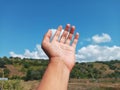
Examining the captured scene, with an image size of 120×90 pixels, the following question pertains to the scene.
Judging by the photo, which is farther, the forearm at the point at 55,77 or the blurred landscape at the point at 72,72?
the blurred landscape at the point at 72,72

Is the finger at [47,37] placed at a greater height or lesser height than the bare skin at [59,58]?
greater

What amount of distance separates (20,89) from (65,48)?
109ft

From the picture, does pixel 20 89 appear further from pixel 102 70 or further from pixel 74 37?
pixel 102 70

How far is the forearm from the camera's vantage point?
191 centimetres

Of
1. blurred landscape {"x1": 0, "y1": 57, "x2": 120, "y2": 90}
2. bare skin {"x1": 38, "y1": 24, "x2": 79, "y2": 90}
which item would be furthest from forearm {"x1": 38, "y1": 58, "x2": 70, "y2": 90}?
blurred landscape {"x1": 0, "y1": 57, "x2": 120, "y2": 90}

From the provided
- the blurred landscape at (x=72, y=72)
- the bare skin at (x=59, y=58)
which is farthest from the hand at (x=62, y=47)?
the blurred landscape at (x=72, y=72)

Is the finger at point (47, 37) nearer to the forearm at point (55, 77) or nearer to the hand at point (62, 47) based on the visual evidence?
the hand at point (62, 47)

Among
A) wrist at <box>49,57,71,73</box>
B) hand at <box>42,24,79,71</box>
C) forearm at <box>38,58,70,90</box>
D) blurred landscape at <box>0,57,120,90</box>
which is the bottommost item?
forearm at <box>38,58,70,90</box>

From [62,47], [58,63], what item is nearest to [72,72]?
[62,47]

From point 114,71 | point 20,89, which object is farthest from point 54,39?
point 114,71

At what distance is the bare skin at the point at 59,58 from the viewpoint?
193 centimetres

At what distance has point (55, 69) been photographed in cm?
199

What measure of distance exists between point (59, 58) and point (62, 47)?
109mm

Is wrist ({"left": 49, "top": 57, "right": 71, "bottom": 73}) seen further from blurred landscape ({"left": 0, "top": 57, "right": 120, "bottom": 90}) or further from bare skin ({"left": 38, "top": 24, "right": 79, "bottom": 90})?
blurred landscape ({"left": 0, "top": 57, "right": 120, "bottom": 90})
